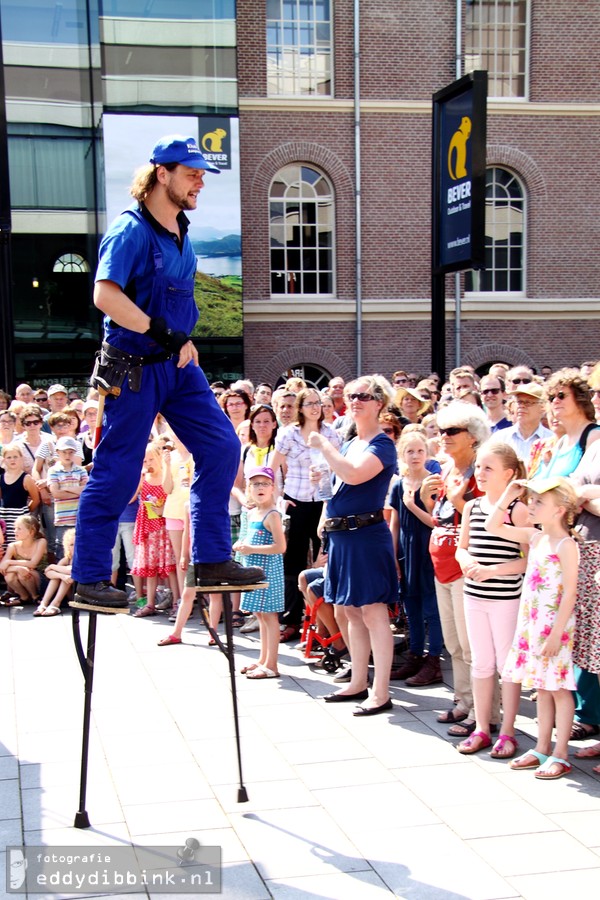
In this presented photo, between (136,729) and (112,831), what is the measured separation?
4.49ft

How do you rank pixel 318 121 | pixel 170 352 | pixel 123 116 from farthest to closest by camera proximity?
1. pixel 318 121
2. pixel 123 116
3. pixel 170 352

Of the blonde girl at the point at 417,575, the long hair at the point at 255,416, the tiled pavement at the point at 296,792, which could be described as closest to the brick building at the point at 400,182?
the long hair at the point at 255,416

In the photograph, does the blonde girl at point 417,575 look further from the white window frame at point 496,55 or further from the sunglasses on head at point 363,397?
the white window frame at point 496,55

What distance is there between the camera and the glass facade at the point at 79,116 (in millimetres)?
17297

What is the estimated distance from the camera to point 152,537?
8.62 metres

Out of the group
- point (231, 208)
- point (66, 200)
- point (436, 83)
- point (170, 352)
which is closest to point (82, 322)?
point (66, 200)

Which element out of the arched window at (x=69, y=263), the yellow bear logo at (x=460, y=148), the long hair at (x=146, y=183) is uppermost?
the yellow bear logo at (x=460, y=148)

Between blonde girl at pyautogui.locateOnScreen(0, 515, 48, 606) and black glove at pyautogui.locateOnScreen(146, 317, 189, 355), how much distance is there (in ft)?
18.0

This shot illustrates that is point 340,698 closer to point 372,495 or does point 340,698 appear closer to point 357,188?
point 372,495

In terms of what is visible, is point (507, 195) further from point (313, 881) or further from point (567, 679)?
point (313, 881)

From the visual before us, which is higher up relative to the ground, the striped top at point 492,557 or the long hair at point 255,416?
the long hair at point 255,416

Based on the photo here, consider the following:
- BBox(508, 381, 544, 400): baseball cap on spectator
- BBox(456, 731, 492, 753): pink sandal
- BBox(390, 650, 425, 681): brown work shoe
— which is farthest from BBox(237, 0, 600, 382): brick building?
BBox(456, 731, 492, 753): pink sandal

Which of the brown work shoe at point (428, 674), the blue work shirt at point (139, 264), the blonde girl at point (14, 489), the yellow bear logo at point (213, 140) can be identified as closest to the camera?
the blue work shirt at point (139, 264)

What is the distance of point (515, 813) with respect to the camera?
13.7 ft
